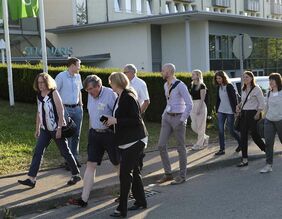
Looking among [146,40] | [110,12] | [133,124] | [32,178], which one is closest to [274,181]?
[133,124]

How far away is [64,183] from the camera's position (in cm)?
772

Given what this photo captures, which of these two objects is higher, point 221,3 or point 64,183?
point 221,3

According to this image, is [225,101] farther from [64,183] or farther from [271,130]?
[64,183]

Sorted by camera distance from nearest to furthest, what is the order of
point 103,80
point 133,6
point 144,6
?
point 103,80 < point 133,6 < point 144,6

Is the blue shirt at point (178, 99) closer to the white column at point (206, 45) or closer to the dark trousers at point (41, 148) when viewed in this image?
the dark trousers at point (41, 148)

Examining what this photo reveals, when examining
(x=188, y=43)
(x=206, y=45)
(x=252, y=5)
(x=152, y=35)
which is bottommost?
(x=206, y=45)

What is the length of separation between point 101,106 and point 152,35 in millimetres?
29478

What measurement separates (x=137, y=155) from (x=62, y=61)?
2596 centimetres

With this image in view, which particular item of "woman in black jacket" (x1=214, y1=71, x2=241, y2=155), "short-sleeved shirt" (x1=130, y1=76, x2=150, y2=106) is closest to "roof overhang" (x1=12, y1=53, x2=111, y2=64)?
"woman in black jacket" (x1=214, y1=71, x2=241, y2=155)

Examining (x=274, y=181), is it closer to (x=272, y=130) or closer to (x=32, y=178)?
(x=272, y=130)

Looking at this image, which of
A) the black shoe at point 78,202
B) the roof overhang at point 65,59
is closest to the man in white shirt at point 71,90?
the black shoe at point 78,202

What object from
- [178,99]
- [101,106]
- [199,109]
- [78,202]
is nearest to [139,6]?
[199,109]

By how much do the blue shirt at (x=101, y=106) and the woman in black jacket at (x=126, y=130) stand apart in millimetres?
452

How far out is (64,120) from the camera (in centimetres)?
737
